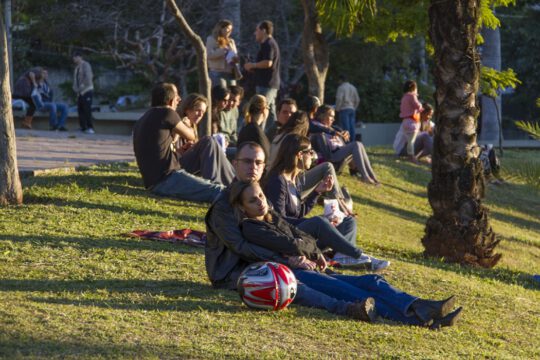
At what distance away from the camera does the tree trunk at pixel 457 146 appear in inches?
471

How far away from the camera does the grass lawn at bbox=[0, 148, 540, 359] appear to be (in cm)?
653

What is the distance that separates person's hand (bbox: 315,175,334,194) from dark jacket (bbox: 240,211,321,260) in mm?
3329

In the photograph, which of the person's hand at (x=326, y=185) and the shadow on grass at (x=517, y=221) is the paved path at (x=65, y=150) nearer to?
the person's hand at (x=326, y=185)

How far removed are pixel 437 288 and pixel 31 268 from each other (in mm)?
3550

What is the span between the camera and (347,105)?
2405cm

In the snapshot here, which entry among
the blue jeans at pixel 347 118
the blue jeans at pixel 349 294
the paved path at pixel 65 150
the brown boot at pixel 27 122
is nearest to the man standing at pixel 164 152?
the paved path at pixel 65 150

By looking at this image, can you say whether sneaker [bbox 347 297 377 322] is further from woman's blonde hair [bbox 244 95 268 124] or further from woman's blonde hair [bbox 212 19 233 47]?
woman's blonde hair [bbox 212 19 233 47]

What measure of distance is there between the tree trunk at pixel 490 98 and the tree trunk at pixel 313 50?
1193 centimetres

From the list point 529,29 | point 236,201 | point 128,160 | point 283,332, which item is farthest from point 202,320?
point 529,29

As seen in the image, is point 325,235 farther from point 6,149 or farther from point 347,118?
point 347,118

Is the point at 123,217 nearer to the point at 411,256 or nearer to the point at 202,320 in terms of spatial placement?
the point at 411,256

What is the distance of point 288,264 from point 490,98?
85.1 feet

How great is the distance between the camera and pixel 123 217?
11148mm

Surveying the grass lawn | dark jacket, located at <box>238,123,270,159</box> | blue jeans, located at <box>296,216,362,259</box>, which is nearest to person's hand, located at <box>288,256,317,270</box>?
the grass lawn
